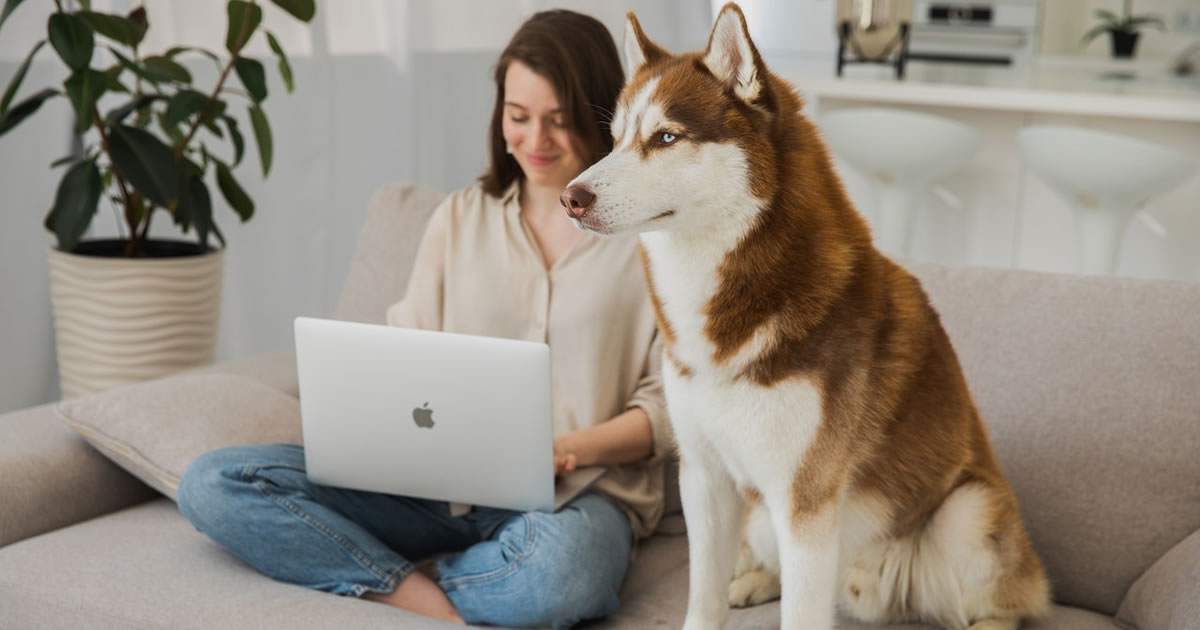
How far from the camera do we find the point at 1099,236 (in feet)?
10.4

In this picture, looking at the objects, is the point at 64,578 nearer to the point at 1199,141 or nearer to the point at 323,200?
the point at 323,200

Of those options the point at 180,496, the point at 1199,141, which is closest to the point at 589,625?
the point at 180,496

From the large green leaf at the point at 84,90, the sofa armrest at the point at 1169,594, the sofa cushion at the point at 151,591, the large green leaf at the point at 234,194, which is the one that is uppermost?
the large green leaf at the point at 84,90

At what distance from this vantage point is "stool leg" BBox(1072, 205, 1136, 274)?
315cm

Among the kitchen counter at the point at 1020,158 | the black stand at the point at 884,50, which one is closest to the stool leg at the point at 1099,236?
the kitchen counter at the point at 1020,158

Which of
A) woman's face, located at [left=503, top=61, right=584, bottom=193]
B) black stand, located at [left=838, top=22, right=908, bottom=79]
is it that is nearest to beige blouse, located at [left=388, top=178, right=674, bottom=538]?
woman's face, located at [left=503, top=61, right=584, bottom=193]

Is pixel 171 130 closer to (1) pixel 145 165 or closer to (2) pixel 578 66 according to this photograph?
(1) pixel 145 165

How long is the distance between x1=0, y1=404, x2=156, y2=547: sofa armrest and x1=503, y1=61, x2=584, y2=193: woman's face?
811mm

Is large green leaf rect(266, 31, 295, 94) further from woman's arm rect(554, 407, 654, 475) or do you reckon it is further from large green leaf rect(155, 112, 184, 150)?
woman's arm rect(554, 407, 654, 475)

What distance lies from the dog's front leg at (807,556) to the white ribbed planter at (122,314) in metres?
1.61

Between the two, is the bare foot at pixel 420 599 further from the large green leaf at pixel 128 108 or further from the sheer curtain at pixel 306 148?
the sheer curtain at pixel 306 148

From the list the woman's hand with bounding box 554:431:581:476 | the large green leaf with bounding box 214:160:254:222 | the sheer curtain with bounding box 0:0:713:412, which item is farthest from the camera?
the sheer curtain with bounding box 0:0:713:412

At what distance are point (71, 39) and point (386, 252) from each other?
28.1 inches

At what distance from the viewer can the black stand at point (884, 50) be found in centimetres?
378
